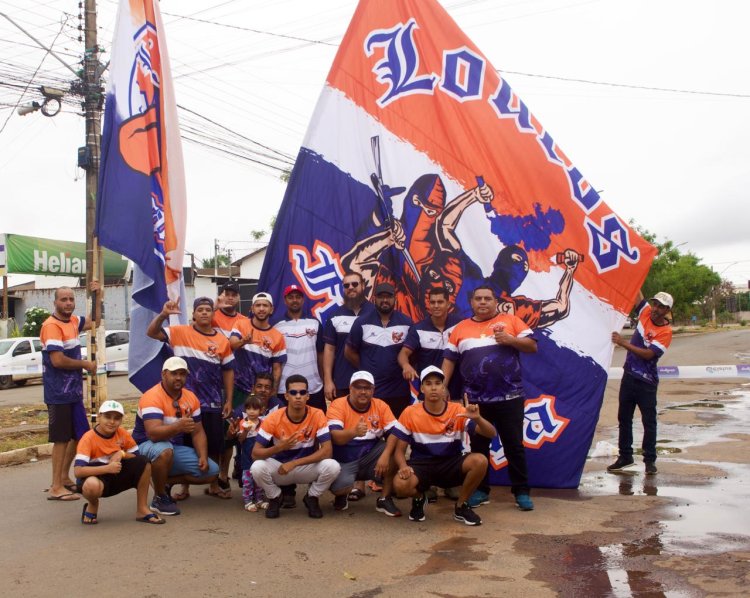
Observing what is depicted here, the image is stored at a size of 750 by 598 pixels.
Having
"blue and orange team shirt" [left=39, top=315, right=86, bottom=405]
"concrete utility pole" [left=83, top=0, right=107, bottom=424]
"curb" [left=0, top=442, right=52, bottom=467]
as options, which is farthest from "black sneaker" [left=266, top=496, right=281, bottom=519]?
"concrete utility pole" [left=83, top=0, right=107, bottom=424]

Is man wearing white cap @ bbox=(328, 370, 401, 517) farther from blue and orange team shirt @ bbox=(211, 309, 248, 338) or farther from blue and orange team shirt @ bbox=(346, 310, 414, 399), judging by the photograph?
blue and orange team shirt @ bbox=(211, 309, 248, 338)

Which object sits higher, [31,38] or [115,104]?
[31,38]

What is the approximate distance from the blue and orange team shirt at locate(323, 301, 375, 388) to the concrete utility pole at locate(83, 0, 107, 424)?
4.63 metres

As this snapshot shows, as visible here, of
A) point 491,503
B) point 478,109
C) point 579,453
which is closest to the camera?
point 491,503

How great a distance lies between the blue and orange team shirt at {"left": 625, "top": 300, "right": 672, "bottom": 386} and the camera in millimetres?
7531

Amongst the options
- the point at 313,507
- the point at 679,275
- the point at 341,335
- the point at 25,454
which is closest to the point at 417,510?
the point at 313,507

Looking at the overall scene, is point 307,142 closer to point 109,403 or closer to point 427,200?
point 427,200

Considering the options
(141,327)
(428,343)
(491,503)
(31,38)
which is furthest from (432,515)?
(31,38)

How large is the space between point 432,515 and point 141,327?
10.2 ft

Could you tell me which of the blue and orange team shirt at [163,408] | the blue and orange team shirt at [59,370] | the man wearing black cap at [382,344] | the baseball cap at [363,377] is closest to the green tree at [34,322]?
the blue and orange team shirt at [59,370]

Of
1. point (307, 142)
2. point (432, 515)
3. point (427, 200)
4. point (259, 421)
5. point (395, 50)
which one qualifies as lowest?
point (432, 515)

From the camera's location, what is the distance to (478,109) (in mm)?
7246

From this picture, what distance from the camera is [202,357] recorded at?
21.4 feet

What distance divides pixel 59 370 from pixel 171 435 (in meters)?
1.48
